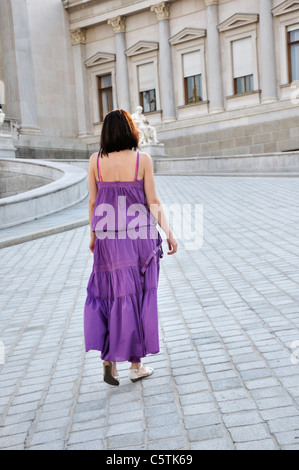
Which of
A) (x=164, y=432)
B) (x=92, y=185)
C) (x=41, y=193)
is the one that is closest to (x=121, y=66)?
(x=41, y=193)

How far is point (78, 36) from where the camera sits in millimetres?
36250

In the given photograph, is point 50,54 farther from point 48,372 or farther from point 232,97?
point 48,372

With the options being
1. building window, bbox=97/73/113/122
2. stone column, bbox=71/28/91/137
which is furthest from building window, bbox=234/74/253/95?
stone column, bbox=71/28/91/137

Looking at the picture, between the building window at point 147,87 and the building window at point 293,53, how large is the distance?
28.3 feet

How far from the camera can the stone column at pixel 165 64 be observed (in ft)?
108

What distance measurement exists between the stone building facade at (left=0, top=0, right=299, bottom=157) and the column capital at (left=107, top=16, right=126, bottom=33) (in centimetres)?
6

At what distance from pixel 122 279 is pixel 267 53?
28.2 m

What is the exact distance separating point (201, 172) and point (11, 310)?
1839 cm

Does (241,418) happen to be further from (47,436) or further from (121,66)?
(121,66)

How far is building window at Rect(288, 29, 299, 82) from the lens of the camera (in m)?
29.1

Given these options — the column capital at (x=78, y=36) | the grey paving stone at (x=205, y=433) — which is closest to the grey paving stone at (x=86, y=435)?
the grey paving stone at (x=205, y=433)

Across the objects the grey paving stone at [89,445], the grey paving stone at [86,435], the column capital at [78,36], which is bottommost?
the grey paving stone at [86,435]

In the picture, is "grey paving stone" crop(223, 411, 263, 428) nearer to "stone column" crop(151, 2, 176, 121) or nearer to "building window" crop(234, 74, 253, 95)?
"building window" crop(234, 74, 253, 95)

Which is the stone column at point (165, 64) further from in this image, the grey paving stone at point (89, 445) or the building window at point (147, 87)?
the grey paving stone at point (89, 445)
